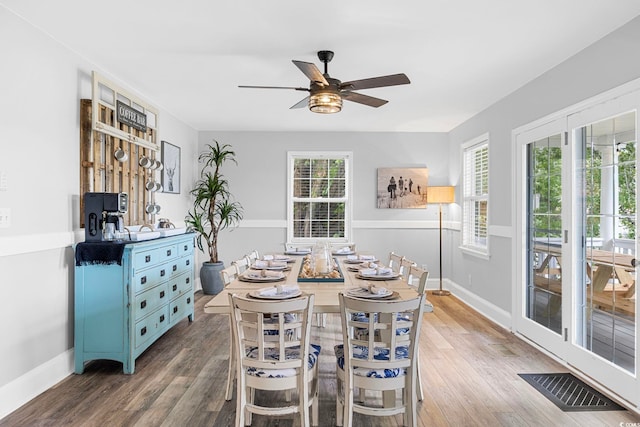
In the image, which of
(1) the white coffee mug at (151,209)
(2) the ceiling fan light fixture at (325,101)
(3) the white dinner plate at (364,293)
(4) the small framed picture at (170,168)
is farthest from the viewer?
(4) the small framed picture at (170,168)

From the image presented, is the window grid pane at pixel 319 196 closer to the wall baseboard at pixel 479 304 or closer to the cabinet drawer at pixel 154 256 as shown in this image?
the wall baseboard at pixel 479 304

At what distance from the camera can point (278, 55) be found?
11.3ft

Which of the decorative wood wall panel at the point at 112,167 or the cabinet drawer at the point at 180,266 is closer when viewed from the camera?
the decorative wood wall panel at the point at 112,167

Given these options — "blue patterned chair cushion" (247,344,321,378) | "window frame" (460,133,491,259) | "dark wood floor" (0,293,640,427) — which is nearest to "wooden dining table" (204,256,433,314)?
"blue patterned chair cushion" (247,344,321,378)

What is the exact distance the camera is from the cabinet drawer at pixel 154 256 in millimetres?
3381

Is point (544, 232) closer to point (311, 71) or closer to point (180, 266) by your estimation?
point (311, 71)

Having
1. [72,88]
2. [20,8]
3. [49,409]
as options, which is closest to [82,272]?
[49,409]

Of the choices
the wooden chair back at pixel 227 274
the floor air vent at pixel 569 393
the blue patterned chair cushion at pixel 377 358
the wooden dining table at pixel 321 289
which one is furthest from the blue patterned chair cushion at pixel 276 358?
the floor air vent at pixel 569 393

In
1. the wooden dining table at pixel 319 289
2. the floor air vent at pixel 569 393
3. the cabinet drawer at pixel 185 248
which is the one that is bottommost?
the floor air vent at pixel 569 393

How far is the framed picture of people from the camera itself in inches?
261

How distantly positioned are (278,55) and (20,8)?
5.74 feet

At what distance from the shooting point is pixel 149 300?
3.61 meters

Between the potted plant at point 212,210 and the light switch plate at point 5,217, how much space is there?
328 cm

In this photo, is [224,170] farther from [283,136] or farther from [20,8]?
[20,8]
